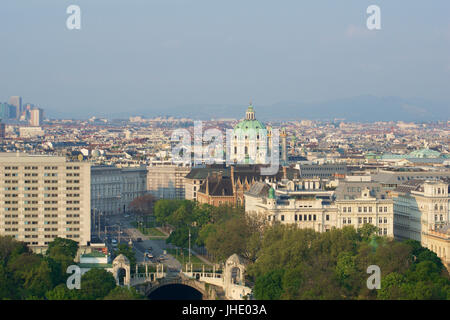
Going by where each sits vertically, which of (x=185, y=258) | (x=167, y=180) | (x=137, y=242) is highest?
(x=167, y=180)

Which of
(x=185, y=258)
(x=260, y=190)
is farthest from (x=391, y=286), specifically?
(x=260, y=190)

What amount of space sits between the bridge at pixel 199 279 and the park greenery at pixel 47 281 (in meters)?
4.21

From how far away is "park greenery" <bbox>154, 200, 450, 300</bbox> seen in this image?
7319 cm

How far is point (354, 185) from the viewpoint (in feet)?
332

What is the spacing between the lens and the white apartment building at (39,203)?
104m

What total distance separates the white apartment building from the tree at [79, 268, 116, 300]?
24.0 metres

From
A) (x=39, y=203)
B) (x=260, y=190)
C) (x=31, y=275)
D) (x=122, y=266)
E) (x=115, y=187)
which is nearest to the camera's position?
(x=31, y=275)

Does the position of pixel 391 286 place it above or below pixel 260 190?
below

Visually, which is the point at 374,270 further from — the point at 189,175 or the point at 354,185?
the point at 189,175

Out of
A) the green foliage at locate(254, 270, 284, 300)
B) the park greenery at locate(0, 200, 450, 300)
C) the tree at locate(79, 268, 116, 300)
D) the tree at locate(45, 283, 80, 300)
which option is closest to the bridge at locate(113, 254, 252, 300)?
the park greenery at locate(0, 200, 450, 300)

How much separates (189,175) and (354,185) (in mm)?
63403

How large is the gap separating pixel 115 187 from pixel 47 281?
297ft

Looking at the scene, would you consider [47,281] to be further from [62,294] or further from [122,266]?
[122,266]

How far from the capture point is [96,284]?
7625cm
